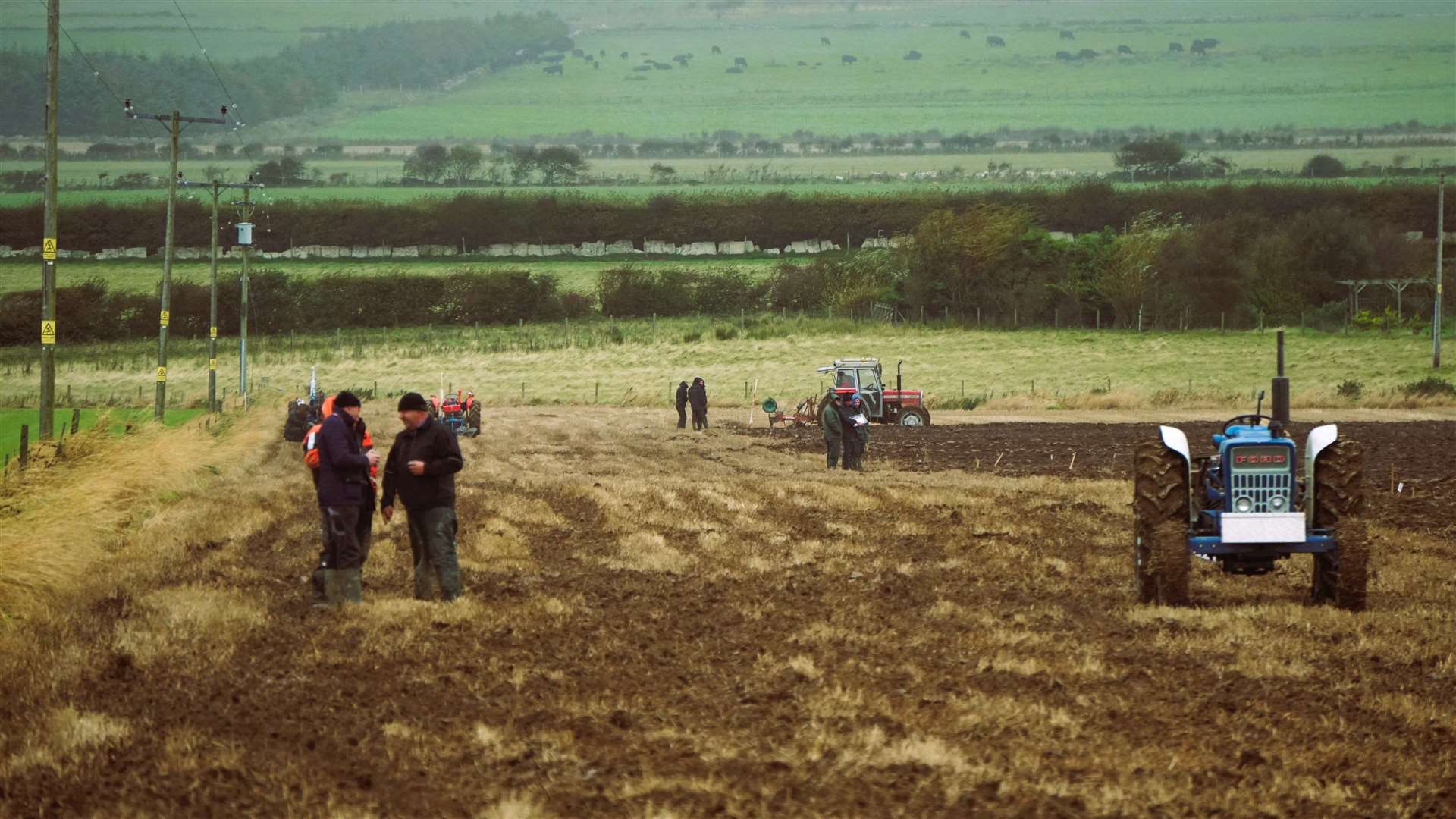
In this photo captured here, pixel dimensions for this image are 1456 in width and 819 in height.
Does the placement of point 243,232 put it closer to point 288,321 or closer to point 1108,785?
point 288,321

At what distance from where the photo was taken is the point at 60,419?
44594 mm

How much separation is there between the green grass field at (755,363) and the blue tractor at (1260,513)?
127ft

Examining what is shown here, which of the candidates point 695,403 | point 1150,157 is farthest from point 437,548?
point 1150,157

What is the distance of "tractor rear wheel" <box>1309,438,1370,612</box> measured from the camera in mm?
12922

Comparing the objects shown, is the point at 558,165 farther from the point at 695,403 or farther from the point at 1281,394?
the point at 1281,394

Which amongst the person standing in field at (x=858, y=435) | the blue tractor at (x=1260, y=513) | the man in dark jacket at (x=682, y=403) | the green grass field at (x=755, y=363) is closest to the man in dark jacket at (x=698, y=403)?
the man in dark jacket at (x=682, y=403)

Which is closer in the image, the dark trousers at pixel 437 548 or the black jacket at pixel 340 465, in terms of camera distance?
the black jacket at pixel 340 465

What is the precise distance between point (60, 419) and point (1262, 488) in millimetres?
38987

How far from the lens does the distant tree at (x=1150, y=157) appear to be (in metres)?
152

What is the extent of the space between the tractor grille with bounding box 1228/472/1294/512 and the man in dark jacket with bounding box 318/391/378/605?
23.6 ft

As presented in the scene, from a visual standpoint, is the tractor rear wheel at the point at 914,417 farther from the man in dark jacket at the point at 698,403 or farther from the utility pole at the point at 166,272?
the utility pole at the point at 166,272

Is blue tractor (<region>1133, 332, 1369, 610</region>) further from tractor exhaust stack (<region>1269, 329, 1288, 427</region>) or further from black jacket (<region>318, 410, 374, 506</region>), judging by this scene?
black jacket (<region>318, 410, 374, 506</region>)

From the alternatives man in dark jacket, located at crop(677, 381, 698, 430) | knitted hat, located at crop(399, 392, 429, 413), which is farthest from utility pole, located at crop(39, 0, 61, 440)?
man in dark jacket, located at crop(677, 381, 698, 430)

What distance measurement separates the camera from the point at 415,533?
13.6 metres
